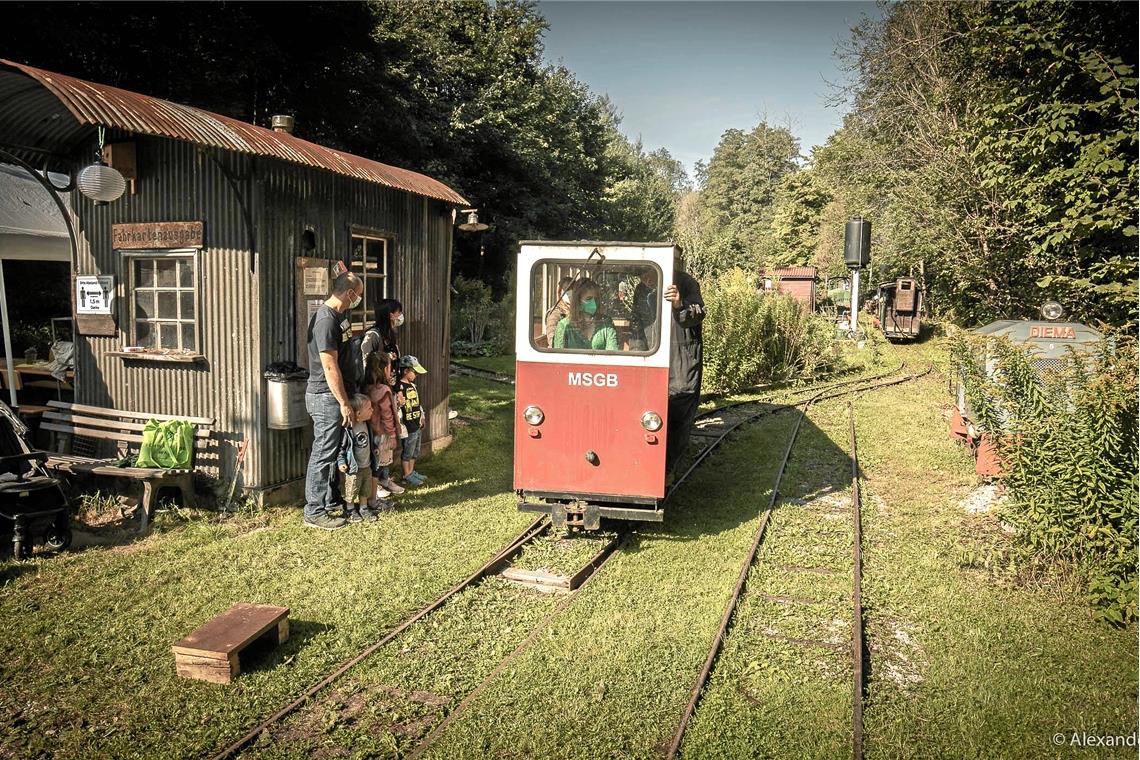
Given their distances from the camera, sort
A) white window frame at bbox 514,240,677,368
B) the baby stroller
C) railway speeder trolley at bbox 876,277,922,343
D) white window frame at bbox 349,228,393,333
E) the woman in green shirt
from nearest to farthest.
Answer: the baby stroller → white window frame at bbox 514,240,677,368 → the woman in green shirt → white window frame at bbox 349,228,393,333 → railway speeder trolley at bbox 876,277,922,343

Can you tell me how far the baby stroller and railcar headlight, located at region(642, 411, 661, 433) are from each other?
5.07 meters

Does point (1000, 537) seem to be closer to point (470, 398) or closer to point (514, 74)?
point (470, 398)

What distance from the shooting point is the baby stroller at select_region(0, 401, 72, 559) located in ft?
20.7

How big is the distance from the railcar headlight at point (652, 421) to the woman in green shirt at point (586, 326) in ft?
2.13

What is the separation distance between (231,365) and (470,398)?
7.41 meters

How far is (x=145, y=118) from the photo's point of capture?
643 cm

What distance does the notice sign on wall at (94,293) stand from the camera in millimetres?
8188

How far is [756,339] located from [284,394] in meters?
12.6

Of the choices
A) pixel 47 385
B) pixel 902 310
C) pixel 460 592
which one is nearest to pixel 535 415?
pixel 460 592

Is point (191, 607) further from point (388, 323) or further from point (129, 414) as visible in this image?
point (388, 323)

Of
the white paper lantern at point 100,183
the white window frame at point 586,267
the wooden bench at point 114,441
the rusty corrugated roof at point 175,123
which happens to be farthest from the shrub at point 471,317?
the white window frame at point 586,267

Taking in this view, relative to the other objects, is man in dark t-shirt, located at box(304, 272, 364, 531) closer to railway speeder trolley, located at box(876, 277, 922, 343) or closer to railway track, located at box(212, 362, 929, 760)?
railway track, located at box(212, 362, 929, 760)

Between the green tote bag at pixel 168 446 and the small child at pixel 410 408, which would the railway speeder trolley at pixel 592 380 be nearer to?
the small child at pixel 410 408

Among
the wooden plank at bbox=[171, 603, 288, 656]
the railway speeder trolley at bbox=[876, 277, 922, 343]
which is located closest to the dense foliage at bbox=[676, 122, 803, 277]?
the railway speeder trolley at bbox=[876, 277, 922, 343]
